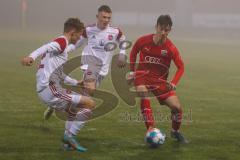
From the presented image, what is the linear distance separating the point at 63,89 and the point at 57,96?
0.56 ft

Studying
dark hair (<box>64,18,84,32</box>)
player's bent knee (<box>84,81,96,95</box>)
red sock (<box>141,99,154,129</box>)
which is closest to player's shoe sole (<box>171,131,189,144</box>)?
red sock (<box>141,99,154,129</box>)

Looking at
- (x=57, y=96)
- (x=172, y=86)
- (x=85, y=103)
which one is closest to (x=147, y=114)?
(x=172, y=86)

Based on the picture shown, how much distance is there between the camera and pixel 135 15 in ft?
231

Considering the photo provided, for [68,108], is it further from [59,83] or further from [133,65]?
[133,65]

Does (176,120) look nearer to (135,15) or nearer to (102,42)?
(102,42)

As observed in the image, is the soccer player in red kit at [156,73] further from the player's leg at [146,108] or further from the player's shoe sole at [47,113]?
the player's shoe sole at [47,113]

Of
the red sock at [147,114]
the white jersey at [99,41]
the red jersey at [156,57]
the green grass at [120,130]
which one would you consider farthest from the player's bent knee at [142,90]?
the white jersey at [99,41]

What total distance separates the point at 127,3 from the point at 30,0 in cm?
1477

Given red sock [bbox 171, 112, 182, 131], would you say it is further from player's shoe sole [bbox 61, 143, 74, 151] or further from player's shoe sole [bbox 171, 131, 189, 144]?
player's shoe sole [bbox 61, 143, 74, 151]

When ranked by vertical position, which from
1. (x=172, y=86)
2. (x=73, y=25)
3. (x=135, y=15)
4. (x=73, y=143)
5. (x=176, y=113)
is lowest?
(x=135, y=15)

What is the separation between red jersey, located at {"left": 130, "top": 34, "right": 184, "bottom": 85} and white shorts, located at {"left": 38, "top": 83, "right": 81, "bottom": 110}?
4.79 ft

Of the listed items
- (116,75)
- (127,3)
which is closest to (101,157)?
(116,75)

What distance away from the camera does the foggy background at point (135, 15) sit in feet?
206

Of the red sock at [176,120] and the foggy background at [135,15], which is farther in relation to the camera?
the foggy background at [135,15]
